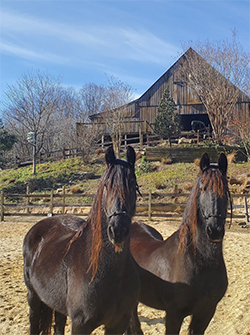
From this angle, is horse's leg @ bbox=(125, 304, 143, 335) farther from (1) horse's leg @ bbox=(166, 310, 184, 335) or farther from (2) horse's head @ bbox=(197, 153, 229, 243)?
(2) horse's head @ bbox=(197, 153, 229, 243)

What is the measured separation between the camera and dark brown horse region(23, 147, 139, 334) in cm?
266

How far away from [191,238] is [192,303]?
0.62 metres

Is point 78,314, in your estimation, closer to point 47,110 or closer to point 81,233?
point 81,233

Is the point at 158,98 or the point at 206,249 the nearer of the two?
the point at 206,249

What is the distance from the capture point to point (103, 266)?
9.29ft

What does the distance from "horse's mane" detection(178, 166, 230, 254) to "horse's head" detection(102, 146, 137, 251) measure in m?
0.85

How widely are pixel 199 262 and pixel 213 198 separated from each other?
2.19 ft

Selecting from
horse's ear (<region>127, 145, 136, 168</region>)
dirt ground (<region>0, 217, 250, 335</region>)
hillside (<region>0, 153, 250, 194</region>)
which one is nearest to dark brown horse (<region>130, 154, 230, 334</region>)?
horse's ear (<region>127, 145, 136, 168</region>)

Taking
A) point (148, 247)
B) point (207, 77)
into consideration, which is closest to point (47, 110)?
point (207, 77)

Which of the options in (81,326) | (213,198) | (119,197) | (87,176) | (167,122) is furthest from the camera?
(167,122)

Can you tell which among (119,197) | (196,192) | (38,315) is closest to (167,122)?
(196,192)

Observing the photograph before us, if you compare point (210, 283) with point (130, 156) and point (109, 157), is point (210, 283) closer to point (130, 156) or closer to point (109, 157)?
point (130, 156)

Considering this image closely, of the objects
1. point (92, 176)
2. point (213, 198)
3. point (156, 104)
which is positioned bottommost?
point (92, 176)

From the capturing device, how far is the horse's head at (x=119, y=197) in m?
2.51
